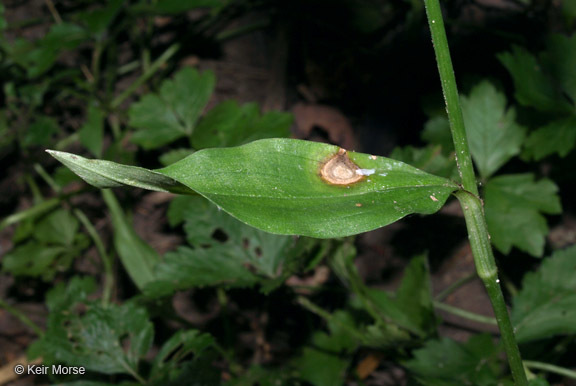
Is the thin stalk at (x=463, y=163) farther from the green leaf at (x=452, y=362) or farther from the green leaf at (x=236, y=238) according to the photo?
the green leaf at (x=236, y=238)

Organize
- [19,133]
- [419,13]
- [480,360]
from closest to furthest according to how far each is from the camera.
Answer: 1. [480,360]
2. [419,13]
3. [19,133]

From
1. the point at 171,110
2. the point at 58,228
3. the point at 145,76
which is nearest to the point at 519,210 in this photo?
the point at 171,110

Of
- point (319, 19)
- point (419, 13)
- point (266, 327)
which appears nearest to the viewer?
point (419, 13)

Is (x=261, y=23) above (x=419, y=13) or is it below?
below

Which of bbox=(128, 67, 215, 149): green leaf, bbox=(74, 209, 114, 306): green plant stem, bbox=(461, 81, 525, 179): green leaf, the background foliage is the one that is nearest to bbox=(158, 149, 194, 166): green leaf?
the background foliage

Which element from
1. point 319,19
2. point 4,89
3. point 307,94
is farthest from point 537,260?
point 4,89

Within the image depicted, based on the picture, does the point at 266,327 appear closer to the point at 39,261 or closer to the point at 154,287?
the point at 154,287
